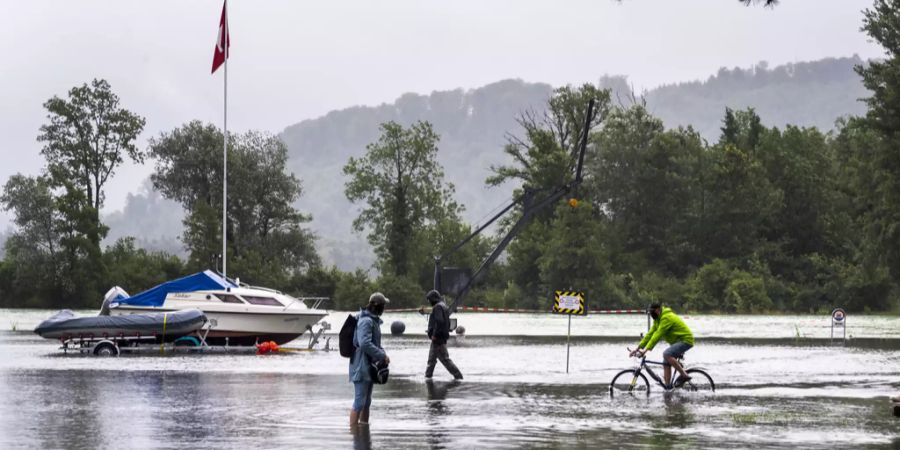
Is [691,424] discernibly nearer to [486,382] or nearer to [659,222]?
[486,382]

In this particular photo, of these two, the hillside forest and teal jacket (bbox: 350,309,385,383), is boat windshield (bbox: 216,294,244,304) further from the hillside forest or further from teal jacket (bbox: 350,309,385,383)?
the hillside forest

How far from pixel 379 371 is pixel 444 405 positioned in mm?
4519

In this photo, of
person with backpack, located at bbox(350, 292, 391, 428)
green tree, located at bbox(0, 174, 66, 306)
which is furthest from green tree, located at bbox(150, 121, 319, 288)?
person with backpack, located at bbox(350, 292, 391, 428)

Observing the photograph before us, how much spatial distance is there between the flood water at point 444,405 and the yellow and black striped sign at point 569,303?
5.19 ft

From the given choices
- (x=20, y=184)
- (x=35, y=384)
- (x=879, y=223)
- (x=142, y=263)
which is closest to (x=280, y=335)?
(x=35, y=384)

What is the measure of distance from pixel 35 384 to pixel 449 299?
244ft

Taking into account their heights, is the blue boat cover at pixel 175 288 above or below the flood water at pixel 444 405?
above

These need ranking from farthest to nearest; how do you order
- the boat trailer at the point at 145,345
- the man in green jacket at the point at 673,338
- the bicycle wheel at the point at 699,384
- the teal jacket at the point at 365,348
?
the boat trailer at the point at 145,345
the bicycle wheel at the point at 699,384
the man in green jacket at the point at 673,338
the teal jacket at the point at 365,348

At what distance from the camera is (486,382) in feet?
92.3

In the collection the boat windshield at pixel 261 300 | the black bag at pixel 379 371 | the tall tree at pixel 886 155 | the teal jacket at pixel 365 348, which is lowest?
the black bag at pixel 379 371

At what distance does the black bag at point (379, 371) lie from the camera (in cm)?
1789

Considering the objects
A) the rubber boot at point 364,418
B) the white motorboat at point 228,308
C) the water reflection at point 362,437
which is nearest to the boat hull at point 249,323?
the white motorboat at point 228,308

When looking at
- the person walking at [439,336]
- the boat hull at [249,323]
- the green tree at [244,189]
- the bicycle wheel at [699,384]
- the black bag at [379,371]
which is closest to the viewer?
the black bag at [379,371]

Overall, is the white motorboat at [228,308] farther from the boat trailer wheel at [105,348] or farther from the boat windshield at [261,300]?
the boat trailer wheel at [105,348]
